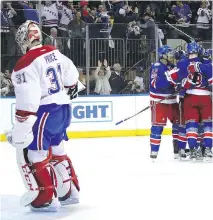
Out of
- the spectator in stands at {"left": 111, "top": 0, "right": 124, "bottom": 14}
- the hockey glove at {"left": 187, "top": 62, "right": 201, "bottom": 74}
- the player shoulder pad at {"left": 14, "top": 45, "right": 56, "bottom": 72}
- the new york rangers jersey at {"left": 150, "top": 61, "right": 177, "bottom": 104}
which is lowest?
the new york rangers jersey at {"left": 150, "top": 61, "right": 177, "bottom": 104}

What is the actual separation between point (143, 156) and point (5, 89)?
2.96 m

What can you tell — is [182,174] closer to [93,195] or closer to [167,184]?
[167,184]

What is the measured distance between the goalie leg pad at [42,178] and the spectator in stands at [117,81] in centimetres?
599

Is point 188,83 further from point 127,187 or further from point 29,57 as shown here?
point 29,57

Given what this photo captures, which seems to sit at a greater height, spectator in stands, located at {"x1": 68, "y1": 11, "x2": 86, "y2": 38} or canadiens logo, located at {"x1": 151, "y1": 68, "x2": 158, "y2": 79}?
spectator in stands, located at {"x1": 68, "y1": 11, "x2": 86, "y2": 38}

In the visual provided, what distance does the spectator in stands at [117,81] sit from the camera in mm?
9930

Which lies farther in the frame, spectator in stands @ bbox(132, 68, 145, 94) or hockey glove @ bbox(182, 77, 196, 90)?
spectator in stands @ bbox(132, 68, 145, 94)

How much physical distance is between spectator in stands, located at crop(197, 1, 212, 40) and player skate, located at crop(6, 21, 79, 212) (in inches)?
314

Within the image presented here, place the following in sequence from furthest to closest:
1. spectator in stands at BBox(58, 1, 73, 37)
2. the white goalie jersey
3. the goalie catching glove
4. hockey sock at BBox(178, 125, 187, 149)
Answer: spectator in stands at BBox(58, 1, 73, 37), hockey sock at BBox(178, 125, 187, 149), the goalie catching glove, the white goalie jersey

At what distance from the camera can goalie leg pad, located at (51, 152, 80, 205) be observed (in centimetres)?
414

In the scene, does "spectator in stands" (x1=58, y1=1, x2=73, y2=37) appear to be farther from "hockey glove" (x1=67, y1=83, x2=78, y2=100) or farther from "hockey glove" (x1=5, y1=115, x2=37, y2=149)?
"hockey glove" (x1=5, y1=115, x2=37, y2=149)

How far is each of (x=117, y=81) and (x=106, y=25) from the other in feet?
3.57

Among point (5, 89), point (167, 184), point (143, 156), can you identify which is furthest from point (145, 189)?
point (5, 89)

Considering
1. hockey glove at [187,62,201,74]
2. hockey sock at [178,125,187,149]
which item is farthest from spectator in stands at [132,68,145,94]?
hockey glove at [187,62,201,74]
